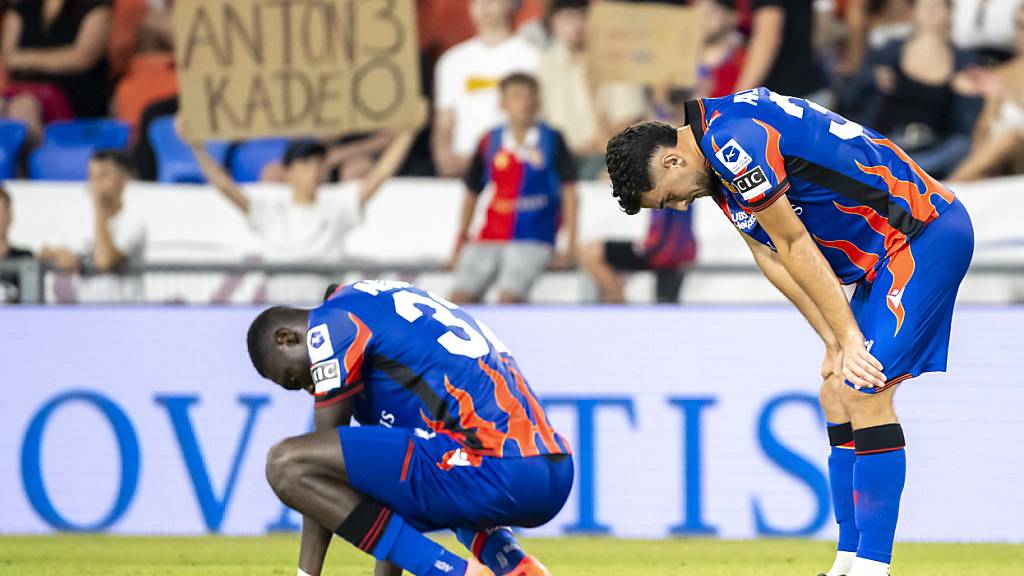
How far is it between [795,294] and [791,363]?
8.93ft

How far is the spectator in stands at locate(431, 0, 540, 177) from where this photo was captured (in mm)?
10156

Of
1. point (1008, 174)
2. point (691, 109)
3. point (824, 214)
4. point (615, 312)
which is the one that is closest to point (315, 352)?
point (691, 109)

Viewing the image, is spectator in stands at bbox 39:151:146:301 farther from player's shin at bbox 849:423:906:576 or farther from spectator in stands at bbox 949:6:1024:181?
player's shin at bbox 849:423:906:576

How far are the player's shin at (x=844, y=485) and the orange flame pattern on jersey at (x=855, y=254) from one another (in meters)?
0.63

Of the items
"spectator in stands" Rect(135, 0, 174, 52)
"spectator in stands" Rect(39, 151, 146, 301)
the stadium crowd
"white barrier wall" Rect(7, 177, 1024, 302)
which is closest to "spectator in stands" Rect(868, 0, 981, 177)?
the stadium crowd

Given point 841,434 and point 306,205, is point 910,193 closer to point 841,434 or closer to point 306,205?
point 841,434

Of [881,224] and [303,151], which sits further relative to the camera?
[303,151]

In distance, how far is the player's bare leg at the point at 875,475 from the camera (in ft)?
16.6

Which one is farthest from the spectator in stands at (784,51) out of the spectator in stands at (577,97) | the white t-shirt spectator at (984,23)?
the white t-shirt spectator at (984,23)

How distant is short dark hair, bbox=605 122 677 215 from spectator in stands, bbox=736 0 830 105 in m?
4.94

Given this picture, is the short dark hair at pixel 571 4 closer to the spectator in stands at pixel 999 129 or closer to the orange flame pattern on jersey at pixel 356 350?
the spectator in stands at pixel 999 129

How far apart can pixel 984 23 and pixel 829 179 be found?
5.49 m

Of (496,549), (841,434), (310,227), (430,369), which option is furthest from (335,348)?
(310,227)

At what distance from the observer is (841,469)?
5504mm
